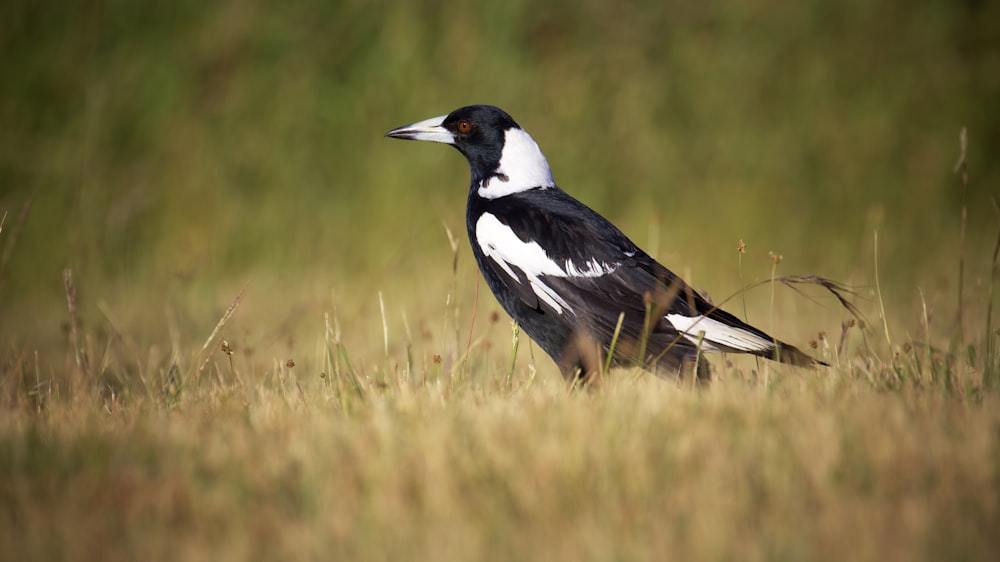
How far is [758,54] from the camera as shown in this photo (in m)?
8.22

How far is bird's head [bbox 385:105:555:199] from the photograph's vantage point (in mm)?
4477

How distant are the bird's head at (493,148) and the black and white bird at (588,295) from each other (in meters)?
0.19

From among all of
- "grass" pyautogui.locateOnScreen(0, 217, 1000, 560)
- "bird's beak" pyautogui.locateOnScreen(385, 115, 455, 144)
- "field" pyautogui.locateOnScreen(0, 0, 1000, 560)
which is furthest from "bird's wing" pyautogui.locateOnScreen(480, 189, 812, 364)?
"bird's beak" pyautogui.locateOnScreen(385, 115, 455, 144)

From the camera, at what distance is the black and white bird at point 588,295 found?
362cm

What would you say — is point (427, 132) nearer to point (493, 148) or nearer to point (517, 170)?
point (493, 148)

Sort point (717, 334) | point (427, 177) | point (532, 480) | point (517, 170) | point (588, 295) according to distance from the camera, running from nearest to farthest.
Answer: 1. point (532, 480)
2. point (717, 334)
3. point (588, 295)
4. point (517, 170)
5. point (427, 177)

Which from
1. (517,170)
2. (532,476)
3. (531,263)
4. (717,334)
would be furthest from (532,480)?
(517,170)

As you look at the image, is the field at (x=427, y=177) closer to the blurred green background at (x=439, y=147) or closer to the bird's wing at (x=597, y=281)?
the blurred green background at (x=439, y=147)

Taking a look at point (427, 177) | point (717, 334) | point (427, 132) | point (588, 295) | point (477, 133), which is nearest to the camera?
point (717, 334)

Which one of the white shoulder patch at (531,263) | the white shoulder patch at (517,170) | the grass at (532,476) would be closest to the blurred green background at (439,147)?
the white shoulder patch at (517,170)

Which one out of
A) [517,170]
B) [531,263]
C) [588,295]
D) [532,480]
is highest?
[517,170]

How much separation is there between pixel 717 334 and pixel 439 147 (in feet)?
14.2

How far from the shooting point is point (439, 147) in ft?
24.9

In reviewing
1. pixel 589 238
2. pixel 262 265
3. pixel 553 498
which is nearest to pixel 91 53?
pixel 262 265
